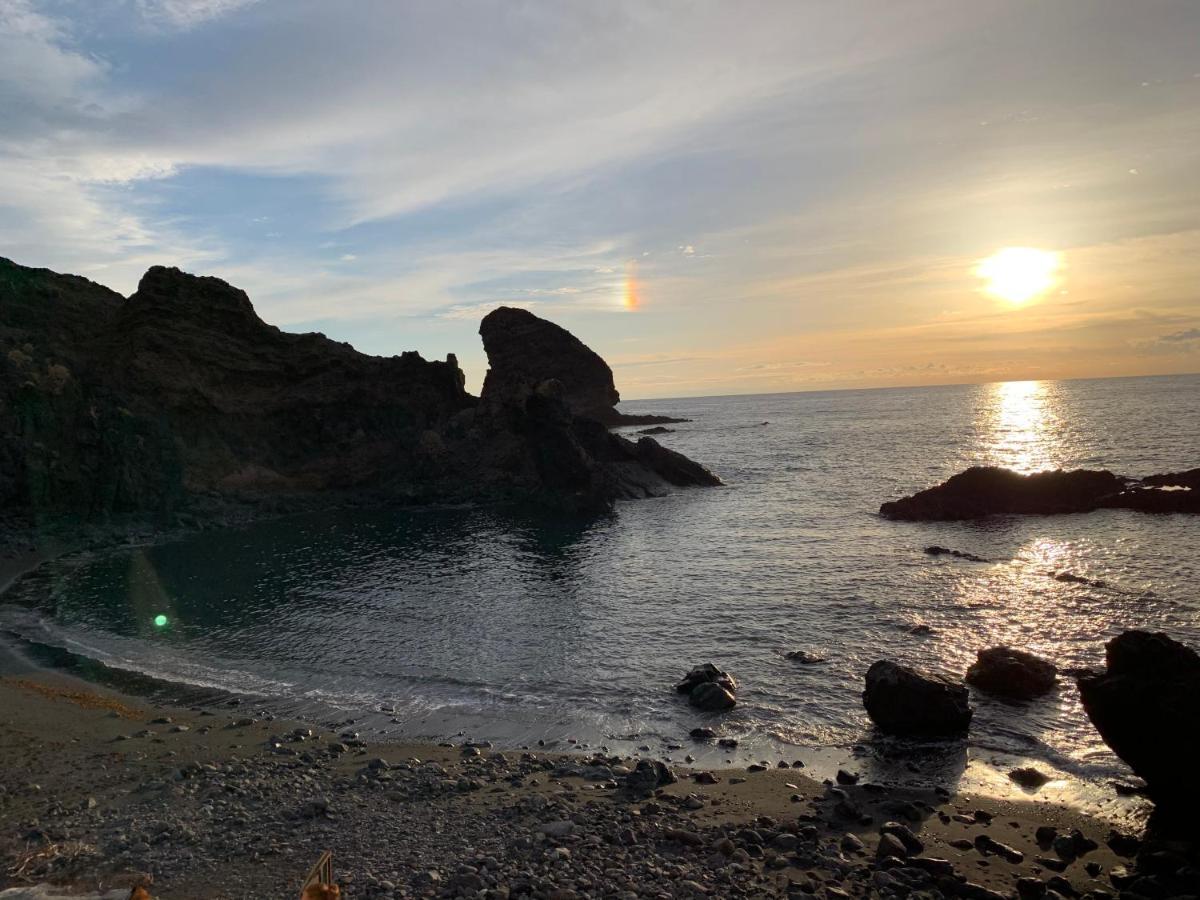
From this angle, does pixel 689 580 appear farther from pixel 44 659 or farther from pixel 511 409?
pixel 511 409

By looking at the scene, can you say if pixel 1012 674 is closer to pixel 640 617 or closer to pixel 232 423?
pixel 640 617

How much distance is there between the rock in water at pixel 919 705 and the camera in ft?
57.5

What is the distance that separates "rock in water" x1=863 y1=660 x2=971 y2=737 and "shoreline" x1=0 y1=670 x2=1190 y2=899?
2.76 m

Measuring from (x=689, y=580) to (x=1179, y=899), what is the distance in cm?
2496

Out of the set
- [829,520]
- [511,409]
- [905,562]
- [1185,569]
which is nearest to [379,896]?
[905,562]

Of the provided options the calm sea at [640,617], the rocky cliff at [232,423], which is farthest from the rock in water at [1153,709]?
the rocky cliff at [232,423]

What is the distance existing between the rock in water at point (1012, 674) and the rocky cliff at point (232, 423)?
40.9 m

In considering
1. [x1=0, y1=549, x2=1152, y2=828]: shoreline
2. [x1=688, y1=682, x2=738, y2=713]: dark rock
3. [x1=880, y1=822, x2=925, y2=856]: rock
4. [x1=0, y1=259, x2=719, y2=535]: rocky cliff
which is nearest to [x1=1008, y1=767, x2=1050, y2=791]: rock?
[x1=0, y1=549, x2=1152, y2=828]: shoreline

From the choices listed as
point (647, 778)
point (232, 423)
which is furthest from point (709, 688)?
point (232, 423)

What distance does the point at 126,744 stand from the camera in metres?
17.9

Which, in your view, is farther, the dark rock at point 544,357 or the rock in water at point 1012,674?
the dark rock at point 544,357

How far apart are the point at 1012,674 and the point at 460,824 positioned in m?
15.7

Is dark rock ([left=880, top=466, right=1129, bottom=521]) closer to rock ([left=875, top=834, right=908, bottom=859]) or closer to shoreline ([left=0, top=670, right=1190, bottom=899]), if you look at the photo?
shoreline ([left=0, top=670, right=1190, bottom=899])

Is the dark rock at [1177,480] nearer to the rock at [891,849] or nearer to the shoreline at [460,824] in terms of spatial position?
the shoreline at [460,824]
